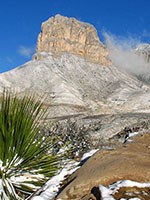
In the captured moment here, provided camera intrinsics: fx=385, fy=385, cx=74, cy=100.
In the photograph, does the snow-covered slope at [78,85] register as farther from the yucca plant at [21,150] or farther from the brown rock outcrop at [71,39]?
the yucca plant at [21,150]

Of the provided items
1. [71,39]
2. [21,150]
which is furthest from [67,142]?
[71,39]

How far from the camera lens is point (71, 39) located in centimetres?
15825

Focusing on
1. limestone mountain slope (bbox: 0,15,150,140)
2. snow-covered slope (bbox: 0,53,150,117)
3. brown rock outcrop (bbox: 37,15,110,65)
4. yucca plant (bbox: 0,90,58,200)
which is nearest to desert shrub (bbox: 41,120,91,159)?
yucca plant (bbox: 0,90,58,200)

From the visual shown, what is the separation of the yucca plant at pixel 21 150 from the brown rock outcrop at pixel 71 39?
140495mm

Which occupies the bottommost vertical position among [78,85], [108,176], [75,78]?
[108,176]

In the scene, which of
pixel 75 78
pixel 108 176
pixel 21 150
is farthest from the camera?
pixel 75 78

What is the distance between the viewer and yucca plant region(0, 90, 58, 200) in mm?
4629

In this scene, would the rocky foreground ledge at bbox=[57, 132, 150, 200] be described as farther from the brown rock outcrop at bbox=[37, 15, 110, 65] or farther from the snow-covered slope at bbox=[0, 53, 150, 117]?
the brown rock outcrop at bbox=[37, 15, 110, 65]

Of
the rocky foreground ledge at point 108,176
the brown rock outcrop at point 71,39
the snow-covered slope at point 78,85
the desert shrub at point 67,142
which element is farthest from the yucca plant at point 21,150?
the brown rock outcrop at point 71,39

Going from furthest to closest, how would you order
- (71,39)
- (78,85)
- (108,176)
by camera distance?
(71,39), (78,85), (108,176)

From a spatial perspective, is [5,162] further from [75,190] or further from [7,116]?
[75,190]

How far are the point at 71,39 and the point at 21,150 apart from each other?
155595mm

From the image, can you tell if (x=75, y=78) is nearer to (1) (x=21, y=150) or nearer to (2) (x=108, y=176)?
(1) (x=21, y=150)

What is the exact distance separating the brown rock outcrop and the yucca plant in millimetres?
140495
